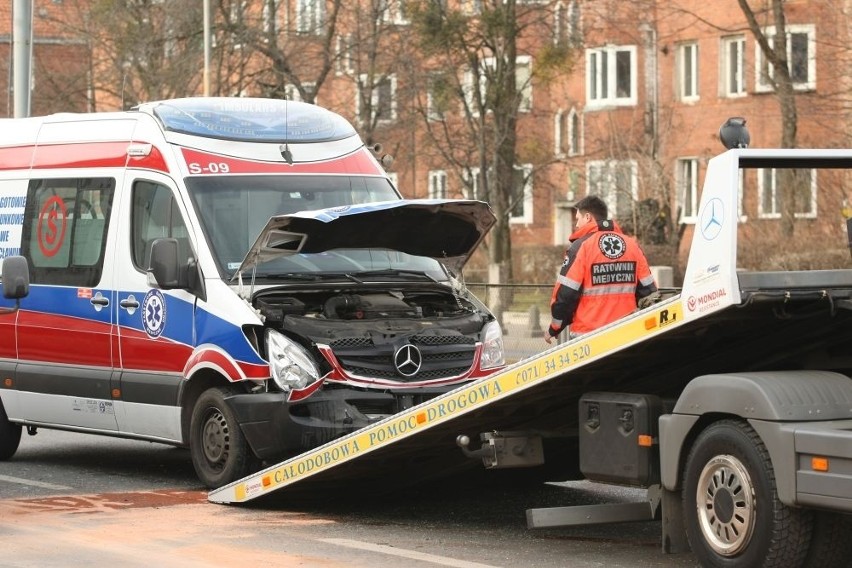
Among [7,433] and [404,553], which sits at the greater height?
[7,433]

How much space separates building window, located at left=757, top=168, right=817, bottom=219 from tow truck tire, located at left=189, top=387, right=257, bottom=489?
63.6ft

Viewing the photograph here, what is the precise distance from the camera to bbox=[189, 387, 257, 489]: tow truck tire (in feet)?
34.7

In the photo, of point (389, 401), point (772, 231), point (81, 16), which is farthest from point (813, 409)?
point (81, 16)

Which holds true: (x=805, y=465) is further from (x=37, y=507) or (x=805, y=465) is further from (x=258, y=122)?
(x=258, y=122)

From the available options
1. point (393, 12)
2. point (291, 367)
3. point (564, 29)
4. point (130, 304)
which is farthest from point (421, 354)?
point (564, 29)

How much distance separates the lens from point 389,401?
10430 mm

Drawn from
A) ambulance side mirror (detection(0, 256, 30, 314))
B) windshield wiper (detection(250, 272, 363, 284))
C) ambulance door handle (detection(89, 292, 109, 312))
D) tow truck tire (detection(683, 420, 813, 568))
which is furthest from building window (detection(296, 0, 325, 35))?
tow truck tire (detection(683, 420, 813, 568))

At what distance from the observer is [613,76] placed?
4975 cm

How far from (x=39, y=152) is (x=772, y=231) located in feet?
62.6

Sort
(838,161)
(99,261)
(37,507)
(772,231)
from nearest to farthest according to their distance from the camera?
(838,161)
(37,507)
(99,261)
(772,231)

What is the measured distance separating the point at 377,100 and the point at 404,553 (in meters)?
32.0

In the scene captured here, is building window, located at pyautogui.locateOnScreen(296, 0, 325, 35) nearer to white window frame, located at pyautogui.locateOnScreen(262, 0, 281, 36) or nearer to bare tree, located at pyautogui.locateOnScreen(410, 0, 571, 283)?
white window frame, located at pyautogui.locateOnScreen(262, 0, 281, 36)

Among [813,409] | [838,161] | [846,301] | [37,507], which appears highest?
[838,161]

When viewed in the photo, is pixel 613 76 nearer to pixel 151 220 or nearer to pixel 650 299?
pixel 151 220
